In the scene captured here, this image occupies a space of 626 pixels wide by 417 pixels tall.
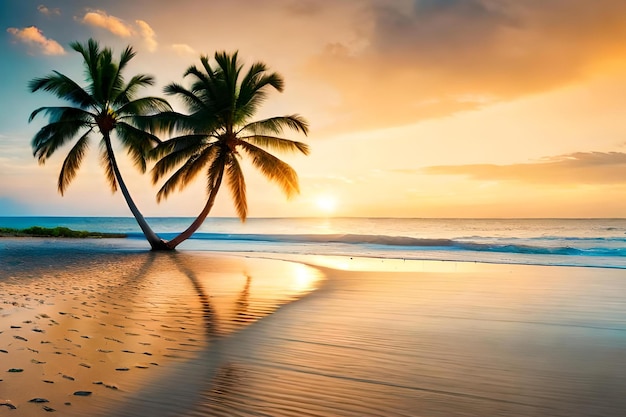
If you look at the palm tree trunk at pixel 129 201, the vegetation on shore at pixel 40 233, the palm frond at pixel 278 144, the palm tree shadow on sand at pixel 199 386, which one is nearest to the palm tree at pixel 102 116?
the palm tree trunk at pixel 129 201

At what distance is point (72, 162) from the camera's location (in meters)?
20.4

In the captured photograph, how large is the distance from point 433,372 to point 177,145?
60.9 feet

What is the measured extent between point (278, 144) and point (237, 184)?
2.79 meters

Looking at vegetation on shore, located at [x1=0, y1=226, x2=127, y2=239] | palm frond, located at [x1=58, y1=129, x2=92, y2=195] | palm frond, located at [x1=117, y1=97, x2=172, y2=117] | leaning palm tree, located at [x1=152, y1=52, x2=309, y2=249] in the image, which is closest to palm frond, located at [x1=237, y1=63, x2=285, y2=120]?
leaning palm tree, located at [x1=152, y1=52, x2=309, y2=249]

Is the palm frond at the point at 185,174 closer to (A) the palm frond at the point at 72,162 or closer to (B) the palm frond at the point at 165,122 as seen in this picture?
(B) the palm frond at the point at 165,122

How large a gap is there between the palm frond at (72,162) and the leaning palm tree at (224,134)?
11.6 feet

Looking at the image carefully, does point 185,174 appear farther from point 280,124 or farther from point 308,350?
point 308,350

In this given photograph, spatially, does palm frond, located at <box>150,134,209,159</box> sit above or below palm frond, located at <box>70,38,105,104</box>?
below

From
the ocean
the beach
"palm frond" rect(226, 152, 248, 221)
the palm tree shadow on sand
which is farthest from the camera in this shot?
"palm frond" rect(226, 152, 248, 221)

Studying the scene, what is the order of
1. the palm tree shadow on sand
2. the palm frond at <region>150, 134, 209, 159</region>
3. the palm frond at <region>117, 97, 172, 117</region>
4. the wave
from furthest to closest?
the wave → the palm frond at <region>117, 97, 172, 117</region> → the palm frond at <region>150, 134, 209, 159</region> → the palm tree shadow on sand

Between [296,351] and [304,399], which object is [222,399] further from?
[296,351]

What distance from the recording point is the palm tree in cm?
2014

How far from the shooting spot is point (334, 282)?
417 inches

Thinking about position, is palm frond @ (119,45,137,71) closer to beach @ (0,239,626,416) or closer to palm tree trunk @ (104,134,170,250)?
palm tree trunk @ (104,134,170,250)
